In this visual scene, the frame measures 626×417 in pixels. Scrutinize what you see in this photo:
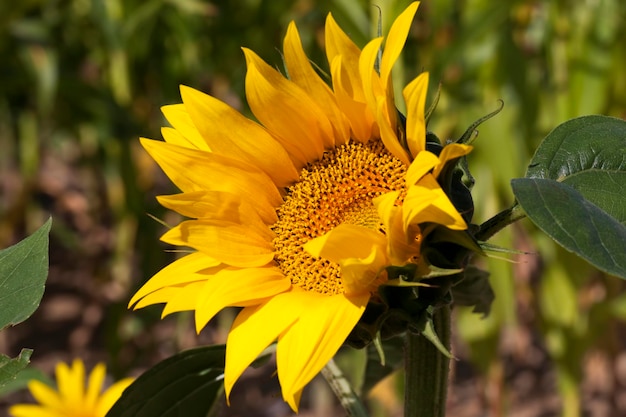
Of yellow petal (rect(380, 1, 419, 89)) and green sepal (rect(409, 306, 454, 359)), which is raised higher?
yellow petal (rect(380, 1, 419, 89))

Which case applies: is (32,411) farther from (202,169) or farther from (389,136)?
(389,136)

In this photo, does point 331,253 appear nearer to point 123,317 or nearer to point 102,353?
point 123,317

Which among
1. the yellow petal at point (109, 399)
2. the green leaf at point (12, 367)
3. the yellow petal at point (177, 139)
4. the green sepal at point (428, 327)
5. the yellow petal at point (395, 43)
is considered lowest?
the green sepal at point (428, 327)

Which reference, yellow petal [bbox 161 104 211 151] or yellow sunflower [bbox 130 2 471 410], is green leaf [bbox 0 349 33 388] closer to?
yellow sunflower [bbox 130 2 471 410]

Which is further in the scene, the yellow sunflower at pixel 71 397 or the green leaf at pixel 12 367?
the yellow sunflower at pixel 71 397

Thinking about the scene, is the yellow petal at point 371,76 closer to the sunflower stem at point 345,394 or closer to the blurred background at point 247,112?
the sunflower stem at point 345,394

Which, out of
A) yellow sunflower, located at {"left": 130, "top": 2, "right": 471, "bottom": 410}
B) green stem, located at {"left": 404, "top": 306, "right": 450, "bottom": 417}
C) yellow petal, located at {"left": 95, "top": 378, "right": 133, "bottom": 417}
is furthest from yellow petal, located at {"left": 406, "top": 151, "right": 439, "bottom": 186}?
yellow petal, located at {"left": 95, "top": 378, "right": 133, "bottom": 417}

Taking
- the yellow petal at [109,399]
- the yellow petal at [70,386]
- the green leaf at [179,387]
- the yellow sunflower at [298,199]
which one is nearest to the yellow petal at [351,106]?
the yellow sunflower at [298,199]
